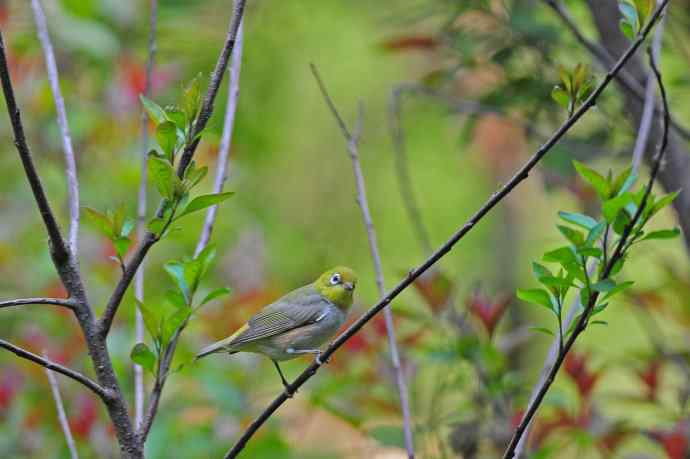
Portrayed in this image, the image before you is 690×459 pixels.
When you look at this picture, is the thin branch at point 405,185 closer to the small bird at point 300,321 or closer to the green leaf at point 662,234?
the small bird at point 300,321

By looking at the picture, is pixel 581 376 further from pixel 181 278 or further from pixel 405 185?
pixel 181 278

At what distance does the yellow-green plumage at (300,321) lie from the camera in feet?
8.18

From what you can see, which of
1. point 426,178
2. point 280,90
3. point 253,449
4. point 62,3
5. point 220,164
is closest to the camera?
point 220,164

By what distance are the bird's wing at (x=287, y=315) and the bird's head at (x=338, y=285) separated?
3 cm

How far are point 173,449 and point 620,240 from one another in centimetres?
225

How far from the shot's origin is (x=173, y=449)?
126 inches

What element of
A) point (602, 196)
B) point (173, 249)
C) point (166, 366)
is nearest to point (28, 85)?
point (173, 249)

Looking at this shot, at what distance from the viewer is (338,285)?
8.67 ft

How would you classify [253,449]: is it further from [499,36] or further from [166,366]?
[499,36]

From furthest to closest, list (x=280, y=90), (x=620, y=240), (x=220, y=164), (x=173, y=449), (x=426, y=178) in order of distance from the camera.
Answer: (x=426, y=178) → (x=280, y=90) → (x=173, y=449) → (x=220, y=164) → (x=620, y=240)

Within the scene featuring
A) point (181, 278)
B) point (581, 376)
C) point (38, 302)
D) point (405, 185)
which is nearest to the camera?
point (38, 302)

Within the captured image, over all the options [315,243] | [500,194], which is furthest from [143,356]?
[315,243]

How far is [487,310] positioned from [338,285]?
1.53ft

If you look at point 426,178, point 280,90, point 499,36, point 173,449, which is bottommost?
point 173,449
